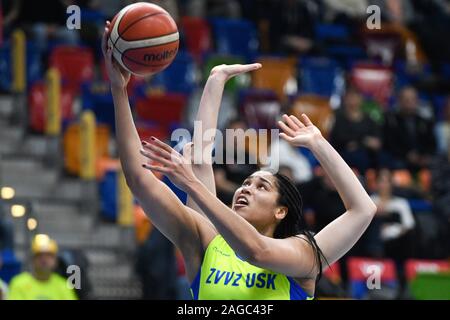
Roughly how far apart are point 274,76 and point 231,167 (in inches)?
143

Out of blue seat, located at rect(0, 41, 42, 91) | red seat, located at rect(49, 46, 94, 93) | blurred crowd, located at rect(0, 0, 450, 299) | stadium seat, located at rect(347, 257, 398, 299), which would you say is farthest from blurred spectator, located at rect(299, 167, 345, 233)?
blue seat, located at rect(0, 41, 42, 91)

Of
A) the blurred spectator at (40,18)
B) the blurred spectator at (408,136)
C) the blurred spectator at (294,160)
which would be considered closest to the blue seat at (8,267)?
the blurred spectator at (294,160)

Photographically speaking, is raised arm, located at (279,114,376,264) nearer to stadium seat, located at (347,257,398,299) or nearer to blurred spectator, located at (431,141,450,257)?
stadium seat, located at (347,257,398,299)

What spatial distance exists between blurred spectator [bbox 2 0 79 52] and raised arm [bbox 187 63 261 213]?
8.47 metres

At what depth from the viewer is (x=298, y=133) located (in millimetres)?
5453

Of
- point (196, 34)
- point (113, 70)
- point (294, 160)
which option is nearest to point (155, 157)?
point (113, 70)

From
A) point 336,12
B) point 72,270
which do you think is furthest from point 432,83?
point 72,270

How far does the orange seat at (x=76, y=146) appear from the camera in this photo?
12.3m

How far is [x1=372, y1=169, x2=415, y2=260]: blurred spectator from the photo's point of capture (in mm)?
12367

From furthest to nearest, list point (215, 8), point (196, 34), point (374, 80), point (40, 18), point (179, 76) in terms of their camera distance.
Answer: point (215, 8) < point (374, 80) < point (196, 34) < point (179, 76) < point (40, 18)

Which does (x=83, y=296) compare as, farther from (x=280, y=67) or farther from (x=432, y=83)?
(x=432, y=83)

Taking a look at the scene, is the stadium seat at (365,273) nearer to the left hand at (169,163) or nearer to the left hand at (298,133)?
the left hand at (298,133)

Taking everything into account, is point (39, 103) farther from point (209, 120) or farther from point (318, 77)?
point (209, 120)
